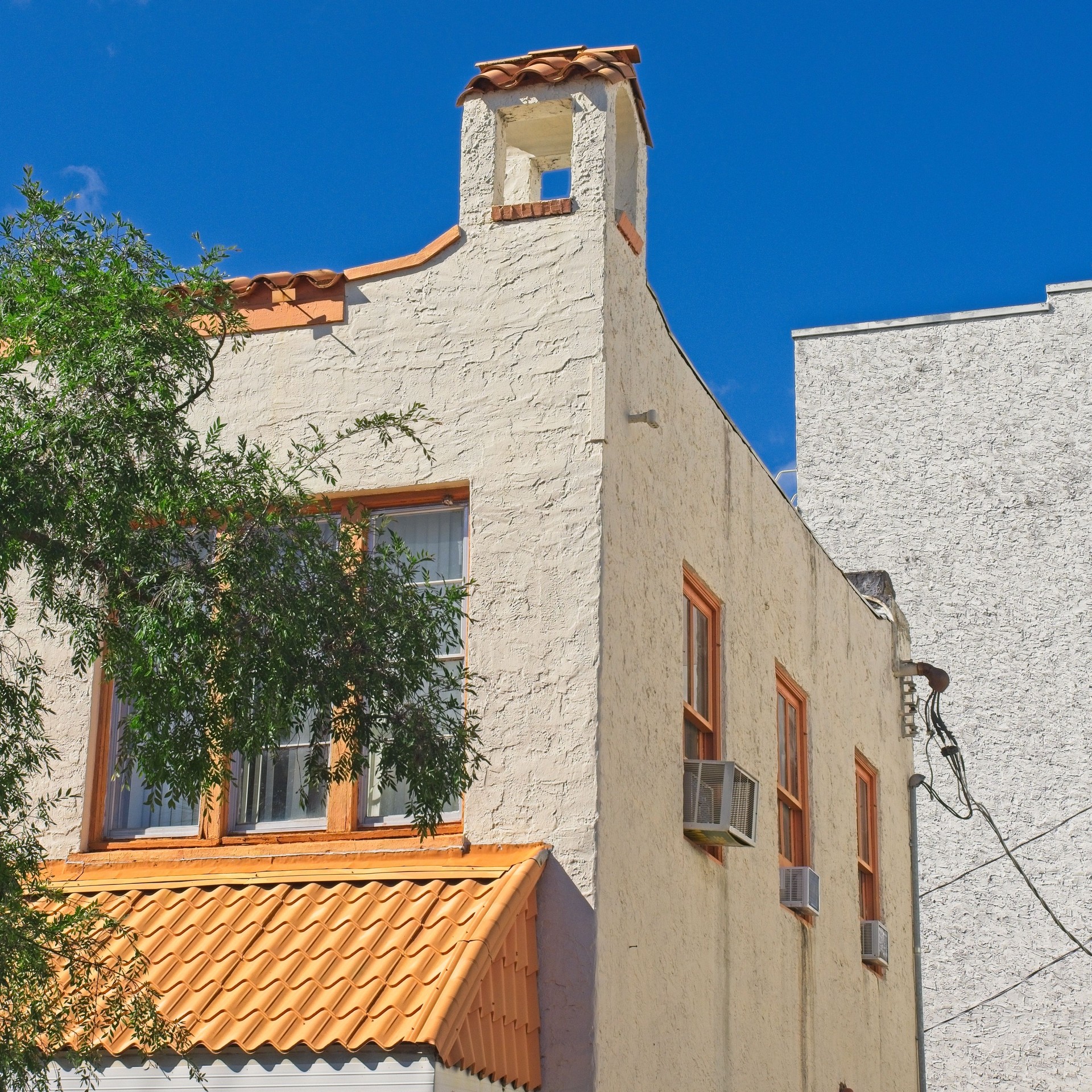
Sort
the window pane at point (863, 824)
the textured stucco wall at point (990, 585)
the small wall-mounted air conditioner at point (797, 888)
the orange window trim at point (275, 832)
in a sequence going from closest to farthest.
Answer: the orange window trim at point (275, 832) → the small wall-mounted air conditioner at point (797, 888) → the window pane at point (863, 824) → the textured stucco wall at point (990, 585)

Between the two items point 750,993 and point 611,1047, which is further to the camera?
point 750,993

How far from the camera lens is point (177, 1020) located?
7906 mm

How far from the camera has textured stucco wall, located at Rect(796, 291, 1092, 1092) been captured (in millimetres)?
20969

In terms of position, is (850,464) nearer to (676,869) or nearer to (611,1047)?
(676,869)

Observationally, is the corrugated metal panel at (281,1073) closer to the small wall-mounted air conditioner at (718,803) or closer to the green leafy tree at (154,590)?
the green leafy tree at (154,590)

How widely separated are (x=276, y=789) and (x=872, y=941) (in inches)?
258

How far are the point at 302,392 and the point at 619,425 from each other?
1980mm

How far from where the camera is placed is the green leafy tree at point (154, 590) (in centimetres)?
670

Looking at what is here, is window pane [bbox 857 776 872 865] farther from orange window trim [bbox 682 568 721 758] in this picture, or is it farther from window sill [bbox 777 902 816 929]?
orange window trim [bbox 682 568 721 758]

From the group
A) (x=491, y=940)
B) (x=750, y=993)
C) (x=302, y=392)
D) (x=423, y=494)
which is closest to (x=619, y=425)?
(x=423, y=494)

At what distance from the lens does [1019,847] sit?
21.2 m

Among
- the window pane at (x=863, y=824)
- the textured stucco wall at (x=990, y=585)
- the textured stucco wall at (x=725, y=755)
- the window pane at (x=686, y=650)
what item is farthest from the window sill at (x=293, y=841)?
the textured stucco wall at (x=990, y=585)

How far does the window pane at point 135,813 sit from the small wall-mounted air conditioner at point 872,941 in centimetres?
667

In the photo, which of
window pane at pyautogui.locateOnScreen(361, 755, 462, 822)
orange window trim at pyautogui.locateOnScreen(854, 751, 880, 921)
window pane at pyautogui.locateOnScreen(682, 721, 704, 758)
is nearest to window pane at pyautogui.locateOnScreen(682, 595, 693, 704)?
window pane at pyautogui.locateOnScreen(682, 721, 704, 758)
